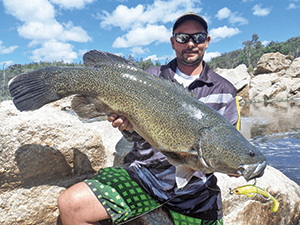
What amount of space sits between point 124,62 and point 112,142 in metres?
2.11

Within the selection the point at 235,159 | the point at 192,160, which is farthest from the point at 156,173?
the point at 235,159

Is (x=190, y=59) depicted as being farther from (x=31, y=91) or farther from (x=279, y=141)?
(x=279, y=141)

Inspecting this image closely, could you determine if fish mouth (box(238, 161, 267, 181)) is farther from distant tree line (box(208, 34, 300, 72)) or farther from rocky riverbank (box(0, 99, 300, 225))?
distant tree line (box(208, 34, 300, 72))

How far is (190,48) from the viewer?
9.48ft

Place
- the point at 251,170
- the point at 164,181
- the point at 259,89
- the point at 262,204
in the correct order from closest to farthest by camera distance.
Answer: the point at 251,170 → the point at 164,181 → the point at 262,204 → the point at 259,89

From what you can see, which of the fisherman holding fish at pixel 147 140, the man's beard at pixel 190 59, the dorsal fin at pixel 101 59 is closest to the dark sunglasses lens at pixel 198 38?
the man's beard at pixel 190 59

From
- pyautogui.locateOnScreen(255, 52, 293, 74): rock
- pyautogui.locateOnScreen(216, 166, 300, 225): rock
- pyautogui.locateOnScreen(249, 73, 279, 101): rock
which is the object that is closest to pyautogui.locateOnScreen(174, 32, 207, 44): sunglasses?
pyautogui.locateOnScreen(216, 166, 300, 225): rock

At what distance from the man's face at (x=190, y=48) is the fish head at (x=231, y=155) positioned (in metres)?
1.32

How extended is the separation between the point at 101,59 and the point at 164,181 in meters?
1.63

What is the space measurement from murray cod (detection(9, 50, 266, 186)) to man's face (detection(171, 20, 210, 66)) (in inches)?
33.3

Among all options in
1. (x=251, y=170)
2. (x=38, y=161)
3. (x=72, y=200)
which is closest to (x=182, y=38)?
(x=251, y=170)

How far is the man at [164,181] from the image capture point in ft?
7.23

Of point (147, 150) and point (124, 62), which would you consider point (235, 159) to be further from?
point (124, 62)

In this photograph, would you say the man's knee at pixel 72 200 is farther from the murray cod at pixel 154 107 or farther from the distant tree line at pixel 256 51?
the distant tree line at pixel 256 51
